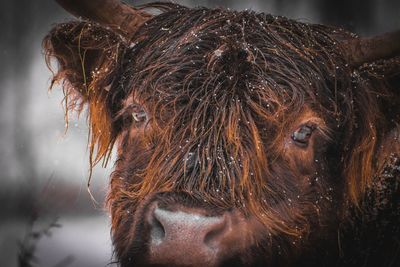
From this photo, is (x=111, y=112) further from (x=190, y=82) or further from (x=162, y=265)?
(x=162, y=265)

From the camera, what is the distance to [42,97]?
32.9 ft

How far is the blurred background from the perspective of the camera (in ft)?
27.9

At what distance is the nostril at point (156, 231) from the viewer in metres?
3.03

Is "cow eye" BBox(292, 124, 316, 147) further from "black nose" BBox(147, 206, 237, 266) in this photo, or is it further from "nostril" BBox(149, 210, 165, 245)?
"nostril" BBox(149, 210, 165, 245)

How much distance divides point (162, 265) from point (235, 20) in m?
1.49

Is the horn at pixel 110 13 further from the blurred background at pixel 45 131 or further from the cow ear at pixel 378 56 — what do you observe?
the blurred background at pixel 45 131

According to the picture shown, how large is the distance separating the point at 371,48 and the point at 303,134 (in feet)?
1.99

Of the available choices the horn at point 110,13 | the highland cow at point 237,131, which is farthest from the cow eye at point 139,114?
the horn at point 110,13

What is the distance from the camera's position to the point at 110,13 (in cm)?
401

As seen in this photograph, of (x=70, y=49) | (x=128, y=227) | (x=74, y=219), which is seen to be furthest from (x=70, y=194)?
(x=128, y=227)

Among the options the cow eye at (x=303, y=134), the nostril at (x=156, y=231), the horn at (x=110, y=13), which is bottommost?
the nostril at (x=156, y=231)

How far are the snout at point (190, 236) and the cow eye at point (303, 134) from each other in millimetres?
653

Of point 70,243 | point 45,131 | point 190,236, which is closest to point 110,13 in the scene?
→ point 190,236

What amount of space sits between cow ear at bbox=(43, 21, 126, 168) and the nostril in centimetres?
112
